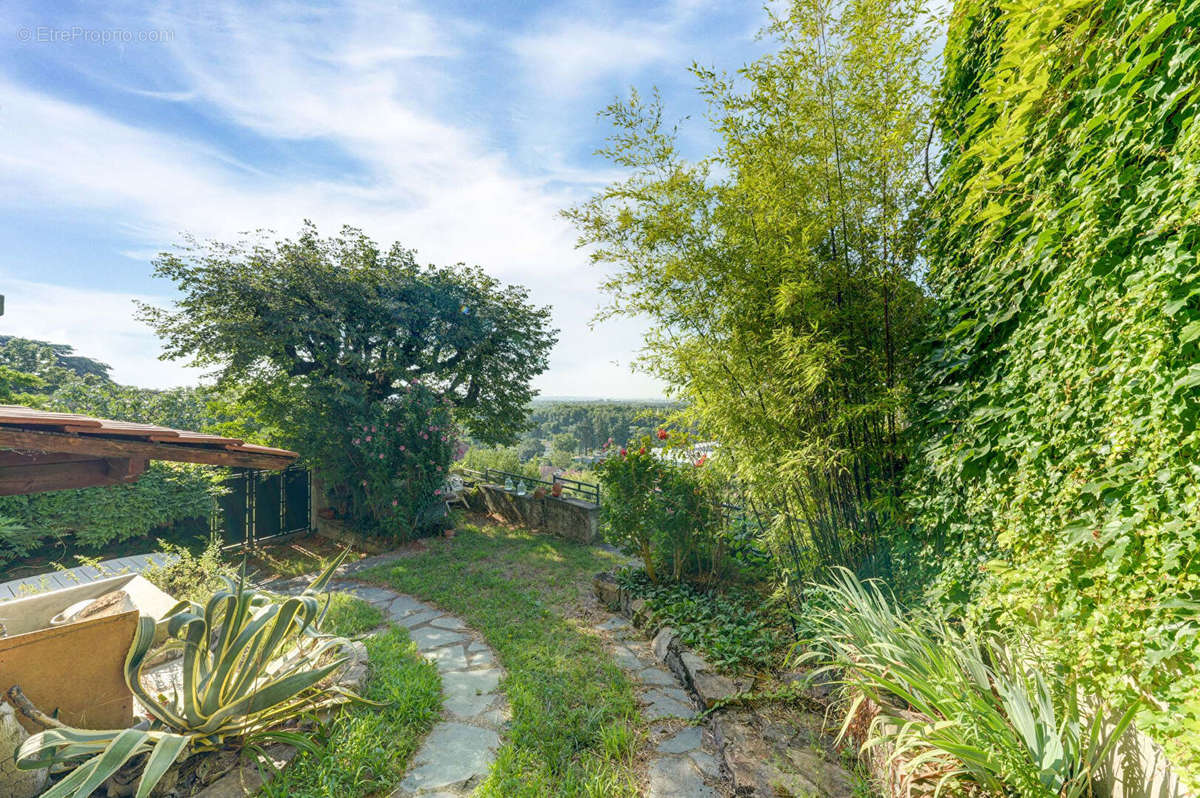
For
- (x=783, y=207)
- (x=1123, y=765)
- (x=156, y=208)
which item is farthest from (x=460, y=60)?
(x=1123, y=765)

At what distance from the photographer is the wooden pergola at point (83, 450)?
1.67 metres

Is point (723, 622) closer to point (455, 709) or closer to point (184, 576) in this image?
point (455, 709)

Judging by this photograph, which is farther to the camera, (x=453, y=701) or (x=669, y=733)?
(x=453, y=701)

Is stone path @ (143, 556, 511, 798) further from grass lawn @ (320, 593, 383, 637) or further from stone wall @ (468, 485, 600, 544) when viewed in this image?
stone wall @ (468, 485, 600, 544)

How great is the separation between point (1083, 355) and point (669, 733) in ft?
7.67

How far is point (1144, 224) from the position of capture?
113 centimetres

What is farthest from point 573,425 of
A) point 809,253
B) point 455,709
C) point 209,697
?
point 209,697

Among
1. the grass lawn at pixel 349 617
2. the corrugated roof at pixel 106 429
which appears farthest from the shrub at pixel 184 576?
the corrugated roof at pixel 106 429

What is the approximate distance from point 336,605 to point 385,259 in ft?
17.3

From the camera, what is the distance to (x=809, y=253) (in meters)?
2.30

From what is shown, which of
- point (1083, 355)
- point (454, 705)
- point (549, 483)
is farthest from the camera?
point (549, 483)

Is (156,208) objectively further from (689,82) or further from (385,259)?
(689,82)

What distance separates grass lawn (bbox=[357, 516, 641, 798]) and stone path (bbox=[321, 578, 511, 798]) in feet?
0.33

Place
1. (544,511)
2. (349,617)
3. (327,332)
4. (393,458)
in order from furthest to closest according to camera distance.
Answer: (544,511), (393,458), (327,332), (349,617)
